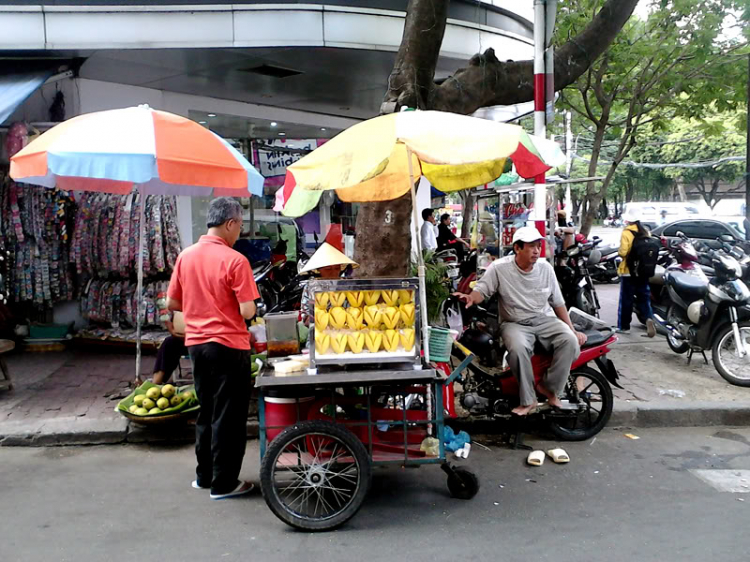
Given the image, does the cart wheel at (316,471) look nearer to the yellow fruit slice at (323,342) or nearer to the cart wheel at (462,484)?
the yellow fruit slice at (323,342)

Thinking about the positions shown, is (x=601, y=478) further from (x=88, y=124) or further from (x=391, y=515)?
(x=88, y=124)

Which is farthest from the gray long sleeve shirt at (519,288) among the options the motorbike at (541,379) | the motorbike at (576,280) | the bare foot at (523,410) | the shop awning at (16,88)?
the shop awning at (16,88)

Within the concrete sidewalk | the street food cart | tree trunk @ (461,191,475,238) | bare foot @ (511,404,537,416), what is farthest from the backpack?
tree trunk @ (461,191,475,238)

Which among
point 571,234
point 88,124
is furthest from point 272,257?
point 88,124

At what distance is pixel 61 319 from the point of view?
8719 mm

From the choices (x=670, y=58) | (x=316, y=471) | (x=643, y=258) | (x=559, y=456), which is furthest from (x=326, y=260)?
(x=670, y=58)

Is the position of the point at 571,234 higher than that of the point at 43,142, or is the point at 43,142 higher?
the point at 43,142

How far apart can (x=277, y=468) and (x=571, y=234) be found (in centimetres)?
720

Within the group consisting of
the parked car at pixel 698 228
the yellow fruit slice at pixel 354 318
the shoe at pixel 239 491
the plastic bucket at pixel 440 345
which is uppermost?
the parked car at pixel 698 228

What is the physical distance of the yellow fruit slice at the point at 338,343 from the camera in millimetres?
4027

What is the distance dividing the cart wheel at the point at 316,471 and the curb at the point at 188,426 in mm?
1714

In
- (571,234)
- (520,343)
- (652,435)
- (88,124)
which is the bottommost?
(652,435)

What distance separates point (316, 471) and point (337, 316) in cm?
90

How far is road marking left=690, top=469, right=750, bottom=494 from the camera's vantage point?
445 cm
